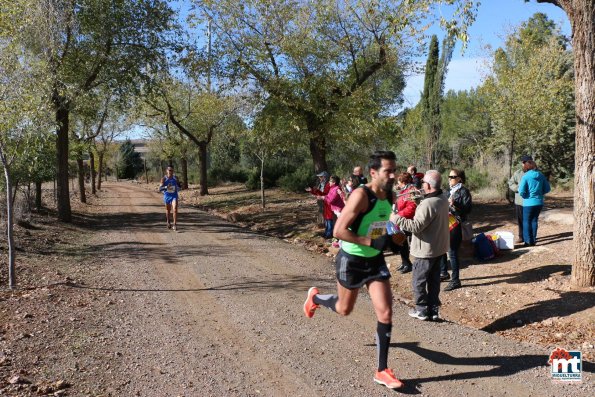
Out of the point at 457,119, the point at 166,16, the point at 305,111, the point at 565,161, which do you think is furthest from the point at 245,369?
the point at 457,119

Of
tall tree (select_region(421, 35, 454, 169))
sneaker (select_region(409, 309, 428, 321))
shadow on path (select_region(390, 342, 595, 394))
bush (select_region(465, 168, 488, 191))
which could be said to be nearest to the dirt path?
shadow on path (select_region(390, 342, 595, 394))

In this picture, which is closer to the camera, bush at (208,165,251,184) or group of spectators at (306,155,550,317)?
group of spectators at (306,155,550,317)

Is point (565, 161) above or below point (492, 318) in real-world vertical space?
above

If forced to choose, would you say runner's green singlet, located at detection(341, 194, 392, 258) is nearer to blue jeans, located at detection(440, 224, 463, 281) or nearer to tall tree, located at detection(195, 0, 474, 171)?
blue jeans, located at detection(440, 224, 463, 281)

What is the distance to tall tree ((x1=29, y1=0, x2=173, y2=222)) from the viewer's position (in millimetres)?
13820

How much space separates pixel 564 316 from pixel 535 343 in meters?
0.90

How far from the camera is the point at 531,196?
9164 millimetres

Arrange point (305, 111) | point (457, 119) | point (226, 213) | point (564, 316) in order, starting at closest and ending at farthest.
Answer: point (564, 316)
point (305, 111)
point (226, 213)
point (457, 119)

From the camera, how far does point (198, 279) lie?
8.38 m

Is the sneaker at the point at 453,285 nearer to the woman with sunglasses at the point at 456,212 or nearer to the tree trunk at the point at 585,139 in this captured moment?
the woman with sunglasses at the point at 456,212

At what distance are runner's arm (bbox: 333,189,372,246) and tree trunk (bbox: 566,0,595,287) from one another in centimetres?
419

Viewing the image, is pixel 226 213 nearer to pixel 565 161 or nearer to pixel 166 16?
pixel 166 16

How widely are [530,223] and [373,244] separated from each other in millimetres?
6430

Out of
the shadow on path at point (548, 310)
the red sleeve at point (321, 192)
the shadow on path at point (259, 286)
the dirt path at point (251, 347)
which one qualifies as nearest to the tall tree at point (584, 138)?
the shadow on path at point (548, 310)
